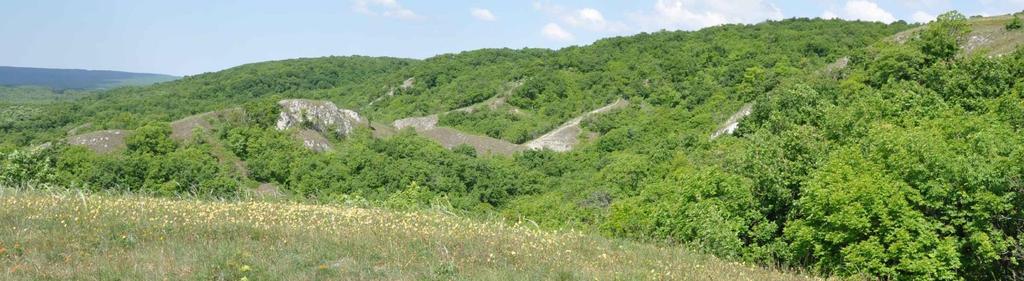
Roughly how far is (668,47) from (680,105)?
34912 millimetres

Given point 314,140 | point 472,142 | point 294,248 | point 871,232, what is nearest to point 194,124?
point 314,140

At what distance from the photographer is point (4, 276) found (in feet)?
23.5

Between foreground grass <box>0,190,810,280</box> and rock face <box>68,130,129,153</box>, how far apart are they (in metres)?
43.3

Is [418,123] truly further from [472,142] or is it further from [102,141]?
[102,141]

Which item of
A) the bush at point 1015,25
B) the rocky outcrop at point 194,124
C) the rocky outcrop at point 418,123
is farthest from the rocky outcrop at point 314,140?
the bush at point 1015,25

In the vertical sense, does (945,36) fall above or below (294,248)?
above

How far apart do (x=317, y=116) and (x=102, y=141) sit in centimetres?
1771

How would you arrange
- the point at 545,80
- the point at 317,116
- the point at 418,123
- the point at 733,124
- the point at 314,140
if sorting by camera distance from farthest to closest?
the point at 545,80
the point at 418,123
the point at 317,116
the point at 314,140
the point at 733,124

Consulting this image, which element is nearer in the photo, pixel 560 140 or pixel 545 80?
pixel 560 140

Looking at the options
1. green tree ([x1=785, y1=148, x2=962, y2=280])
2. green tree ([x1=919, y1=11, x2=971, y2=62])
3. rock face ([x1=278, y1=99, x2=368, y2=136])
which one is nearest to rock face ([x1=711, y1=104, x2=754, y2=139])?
green tree ([x1=919, y1=11, x2=971, y2=62])

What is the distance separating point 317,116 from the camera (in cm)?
6322

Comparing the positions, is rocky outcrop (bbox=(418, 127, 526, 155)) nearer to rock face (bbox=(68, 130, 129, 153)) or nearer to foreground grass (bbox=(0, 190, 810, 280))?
rock face (bbox=(68, 130, 129, 153))

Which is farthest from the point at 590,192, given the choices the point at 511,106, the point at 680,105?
the point at 511,106

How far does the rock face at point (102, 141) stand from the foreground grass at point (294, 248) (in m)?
43.3
